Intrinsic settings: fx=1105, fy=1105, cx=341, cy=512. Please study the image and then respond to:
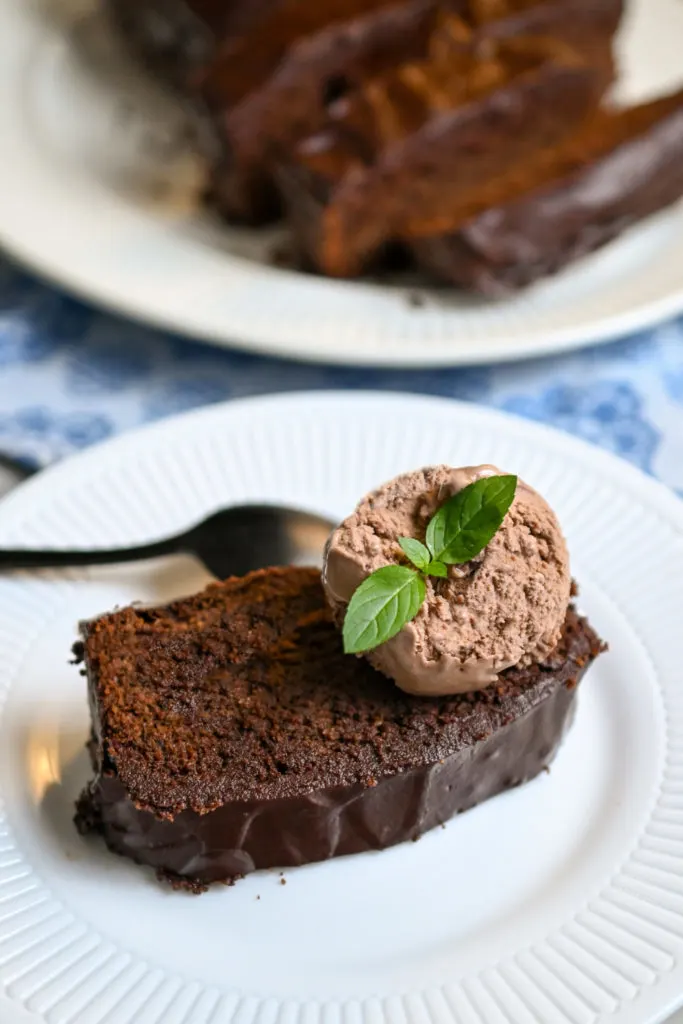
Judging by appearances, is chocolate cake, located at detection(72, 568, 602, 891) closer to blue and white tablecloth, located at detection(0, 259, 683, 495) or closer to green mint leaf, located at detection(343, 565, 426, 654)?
green mint leaf, located at detection(343, 565, 426, 654)

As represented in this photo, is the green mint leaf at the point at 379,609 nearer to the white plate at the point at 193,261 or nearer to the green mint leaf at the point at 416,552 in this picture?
the green mint leaf at the point at 416,552

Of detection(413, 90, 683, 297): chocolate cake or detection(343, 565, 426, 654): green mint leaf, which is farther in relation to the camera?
detection(413, 90, 683, 297): chocolate cake

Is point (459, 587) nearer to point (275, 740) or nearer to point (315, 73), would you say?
point (275, 740)

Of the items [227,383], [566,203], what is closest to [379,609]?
[227,383]

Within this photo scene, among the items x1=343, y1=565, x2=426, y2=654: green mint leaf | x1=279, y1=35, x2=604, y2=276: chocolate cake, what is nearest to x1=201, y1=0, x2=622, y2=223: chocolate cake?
x1=279, y1=35, x2=604, y2=276: chocolate cake

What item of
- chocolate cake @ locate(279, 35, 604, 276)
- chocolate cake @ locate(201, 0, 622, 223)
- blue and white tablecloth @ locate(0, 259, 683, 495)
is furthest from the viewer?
chocolate cake @ locate(201, 0, 622, 223)

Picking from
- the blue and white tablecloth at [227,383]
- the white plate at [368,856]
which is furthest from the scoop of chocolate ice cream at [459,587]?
the blue and white tablecloth at [227,383]

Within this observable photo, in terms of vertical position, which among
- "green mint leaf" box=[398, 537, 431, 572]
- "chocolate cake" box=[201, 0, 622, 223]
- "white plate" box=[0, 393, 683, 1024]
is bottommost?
"white plate" box=[0, 393, 683, 1024]
